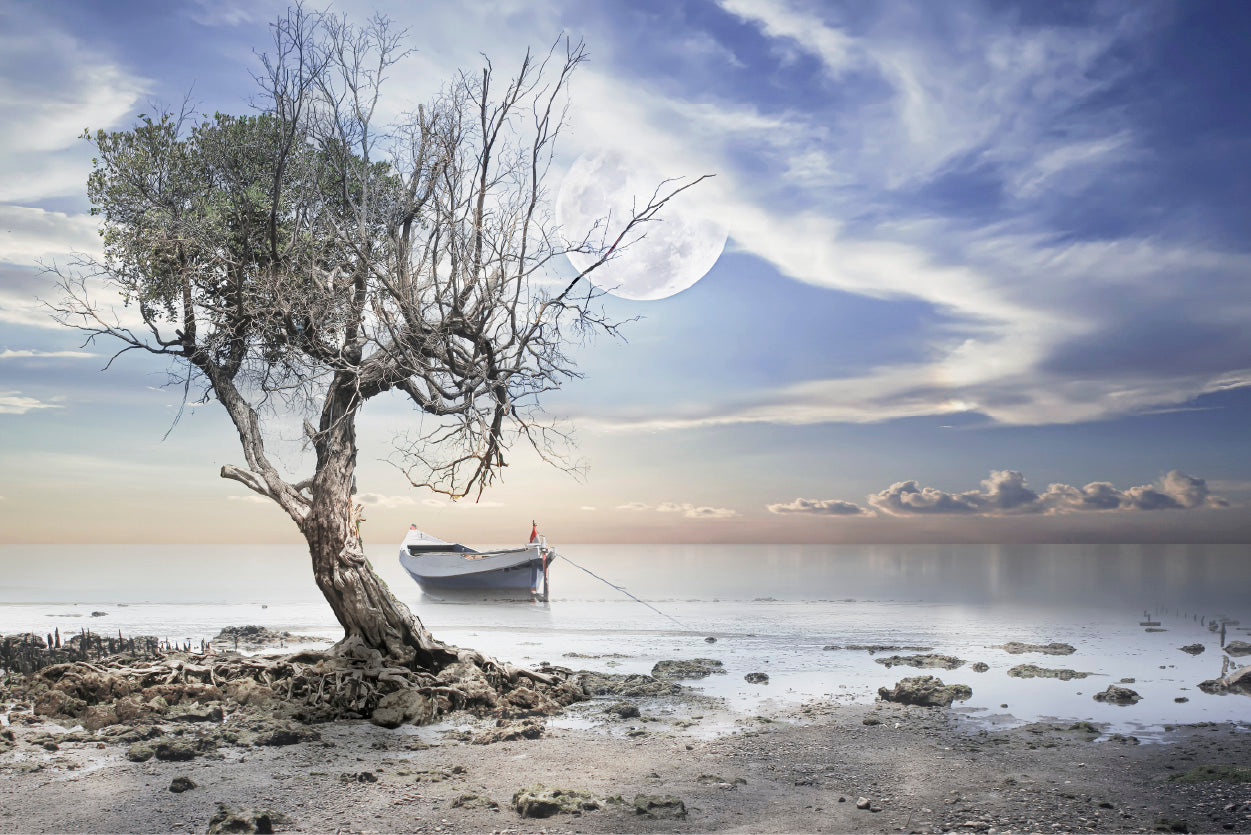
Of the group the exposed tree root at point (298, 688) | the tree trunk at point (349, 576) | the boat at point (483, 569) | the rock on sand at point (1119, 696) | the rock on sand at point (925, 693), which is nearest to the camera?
the exposed tree root at point (298, 688)

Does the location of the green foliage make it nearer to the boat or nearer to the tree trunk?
the tree trunk

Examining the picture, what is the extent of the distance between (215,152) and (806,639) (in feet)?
56.0

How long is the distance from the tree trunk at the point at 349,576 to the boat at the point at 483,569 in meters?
23.5

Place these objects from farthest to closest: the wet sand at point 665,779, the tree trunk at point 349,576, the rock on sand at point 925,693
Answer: the rock on sand at point 925,693 → the tree trunk at point 349,576 → the wet sand at point 665,779

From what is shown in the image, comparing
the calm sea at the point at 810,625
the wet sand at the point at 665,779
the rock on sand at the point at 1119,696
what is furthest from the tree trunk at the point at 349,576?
the rock on sand at the point at 1119,696

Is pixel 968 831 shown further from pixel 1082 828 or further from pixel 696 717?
pixel 696 717

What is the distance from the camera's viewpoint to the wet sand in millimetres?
6578

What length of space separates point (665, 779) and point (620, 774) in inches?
17.5

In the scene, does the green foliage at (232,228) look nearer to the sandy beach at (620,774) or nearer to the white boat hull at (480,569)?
the sandy beach at (620,774)

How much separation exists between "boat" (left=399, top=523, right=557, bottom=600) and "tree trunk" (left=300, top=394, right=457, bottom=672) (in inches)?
925

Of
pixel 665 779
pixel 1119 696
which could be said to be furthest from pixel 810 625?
pixel 665 779

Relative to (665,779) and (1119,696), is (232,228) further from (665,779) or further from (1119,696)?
(1119,696)

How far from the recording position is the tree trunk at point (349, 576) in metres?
11.0

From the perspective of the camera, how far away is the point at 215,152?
39.1ft
